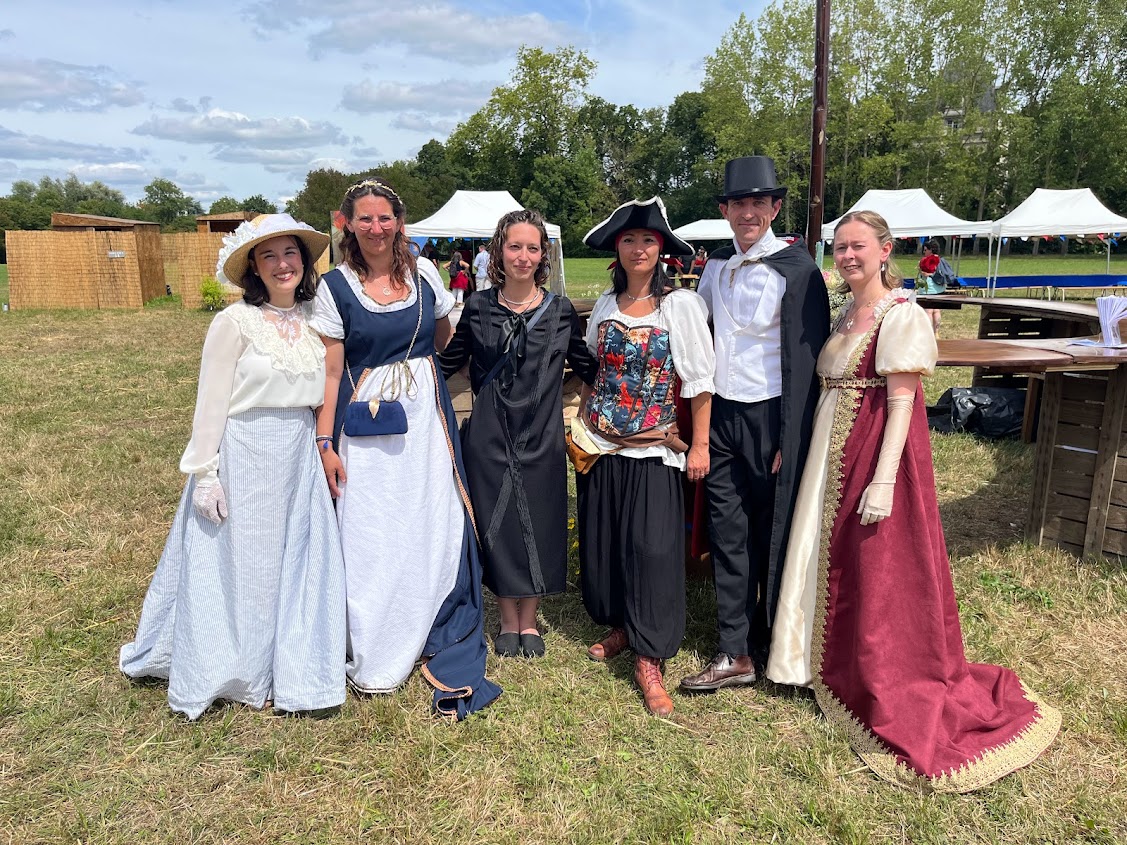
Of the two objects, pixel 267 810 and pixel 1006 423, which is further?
pixel 1006 423

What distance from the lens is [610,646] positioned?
3289mm

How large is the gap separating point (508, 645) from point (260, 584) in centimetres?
105

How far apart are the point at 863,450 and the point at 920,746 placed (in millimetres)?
947

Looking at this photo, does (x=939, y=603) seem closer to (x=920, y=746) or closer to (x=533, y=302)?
(x=920, y=746)

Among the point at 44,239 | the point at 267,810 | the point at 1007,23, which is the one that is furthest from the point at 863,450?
the point at 1007,23

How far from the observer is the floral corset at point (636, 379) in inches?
111

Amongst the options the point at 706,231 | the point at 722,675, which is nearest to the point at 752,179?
the point at 722,675

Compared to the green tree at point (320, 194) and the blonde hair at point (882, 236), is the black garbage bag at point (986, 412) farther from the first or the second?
the green tree at point (320, 194)

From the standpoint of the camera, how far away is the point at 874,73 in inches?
1478

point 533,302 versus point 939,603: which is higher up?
point 533,302

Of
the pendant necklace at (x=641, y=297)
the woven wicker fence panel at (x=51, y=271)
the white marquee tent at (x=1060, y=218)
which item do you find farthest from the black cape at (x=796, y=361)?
the woven wicker fence panel at (x=51, y=271)

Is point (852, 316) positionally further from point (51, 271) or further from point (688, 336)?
point (51, 271)

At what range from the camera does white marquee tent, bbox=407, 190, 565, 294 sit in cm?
1642

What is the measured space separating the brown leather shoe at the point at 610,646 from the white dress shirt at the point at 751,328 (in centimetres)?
115
